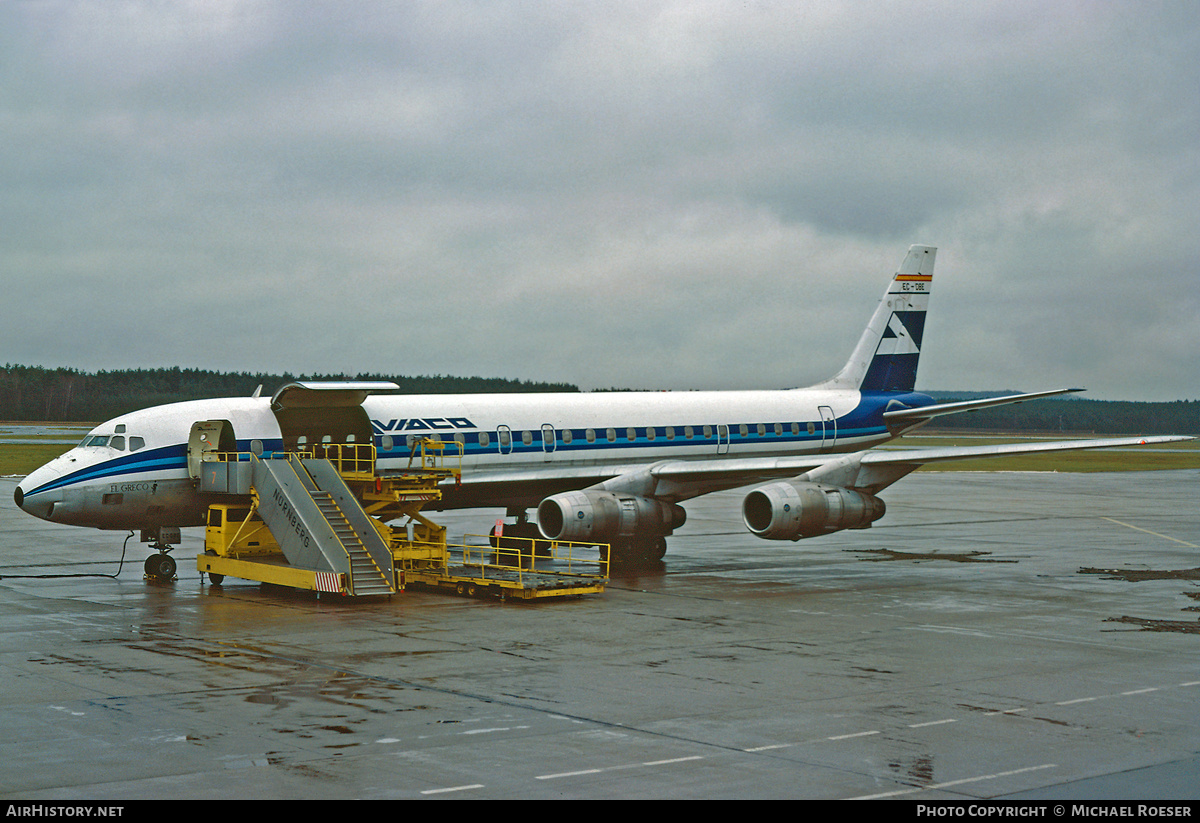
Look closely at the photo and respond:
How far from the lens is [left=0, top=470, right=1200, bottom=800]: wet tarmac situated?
13.3 meters

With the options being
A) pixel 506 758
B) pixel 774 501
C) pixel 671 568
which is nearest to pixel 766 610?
pixel 774 501

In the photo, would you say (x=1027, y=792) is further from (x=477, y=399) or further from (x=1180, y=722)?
(x=477, y=399)

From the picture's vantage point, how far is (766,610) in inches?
1030

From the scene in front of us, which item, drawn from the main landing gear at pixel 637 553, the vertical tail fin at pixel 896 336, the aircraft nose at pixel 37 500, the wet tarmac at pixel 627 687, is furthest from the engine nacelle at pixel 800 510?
the aircraft nose at pixel 37 500

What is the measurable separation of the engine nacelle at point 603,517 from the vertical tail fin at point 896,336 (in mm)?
12623

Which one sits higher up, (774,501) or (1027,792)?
(774,501)

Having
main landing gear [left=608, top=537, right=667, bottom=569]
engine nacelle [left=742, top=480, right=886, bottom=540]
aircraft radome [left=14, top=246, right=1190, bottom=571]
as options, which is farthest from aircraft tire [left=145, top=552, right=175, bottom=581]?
engine nacelle [left=742, top=480, right=886, bottom=540]

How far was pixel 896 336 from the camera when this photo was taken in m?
43.6

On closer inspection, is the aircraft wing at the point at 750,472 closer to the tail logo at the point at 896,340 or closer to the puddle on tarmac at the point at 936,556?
the puddle on tarmac at the point at 936,556

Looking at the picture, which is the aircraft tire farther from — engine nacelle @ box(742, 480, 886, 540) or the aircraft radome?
engine nacelle @ box(742, 480, 886, 540)

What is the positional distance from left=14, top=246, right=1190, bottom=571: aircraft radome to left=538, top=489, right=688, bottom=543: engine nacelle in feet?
0.13

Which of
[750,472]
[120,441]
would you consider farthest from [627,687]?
[120,441]

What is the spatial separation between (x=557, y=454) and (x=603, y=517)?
14.1 feet

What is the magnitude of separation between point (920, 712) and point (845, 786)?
397 centimetres
